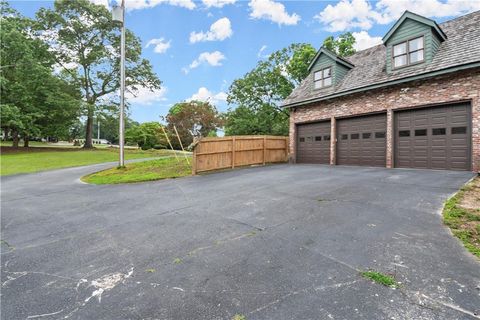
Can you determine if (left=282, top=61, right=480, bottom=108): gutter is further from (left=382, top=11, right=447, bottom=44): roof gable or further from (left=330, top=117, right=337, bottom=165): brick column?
(left=382, top=11, right=447, bottom=44): roof gable

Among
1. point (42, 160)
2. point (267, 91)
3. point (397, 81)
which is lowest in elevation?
point (42, 160)

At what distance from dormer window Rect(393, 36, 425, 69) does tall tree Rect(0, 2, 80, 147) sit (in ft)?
87.6

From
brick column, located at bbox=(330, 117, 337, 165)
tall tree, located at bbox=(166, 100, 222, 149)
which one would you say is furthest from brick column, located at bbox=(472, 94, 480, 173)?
tall tree, located at bbox=(166, 100, 222, 149)

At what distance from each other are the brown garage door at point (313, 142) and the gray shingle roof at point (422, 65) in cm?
163

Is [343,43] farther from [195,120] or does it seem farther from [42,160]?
[42,160]

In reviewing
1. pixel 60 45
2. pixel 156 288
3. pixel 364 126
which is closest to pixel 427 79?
pixel 364 126

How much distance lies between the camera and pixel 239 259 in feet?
10.2

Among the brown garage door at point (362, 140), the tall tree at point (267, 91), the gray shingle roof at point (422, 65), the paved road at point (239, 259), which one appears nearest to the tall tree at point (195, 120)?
the tall tree at point (267, 91)

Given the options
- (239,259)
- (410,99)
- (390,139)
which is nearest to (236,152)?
(390,139)

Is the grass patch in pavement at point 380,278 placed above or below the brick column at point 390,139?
below

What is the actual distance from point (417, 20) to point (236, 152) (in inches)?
378

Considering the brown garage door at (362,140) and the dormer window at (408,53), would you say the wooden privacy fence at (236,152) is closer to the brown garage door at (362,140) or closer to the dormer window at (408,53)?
the brown garage door at (362,140)

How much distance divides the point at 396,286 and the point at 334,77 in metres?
12.9

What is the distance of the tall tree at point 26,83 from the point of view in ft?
71.7
